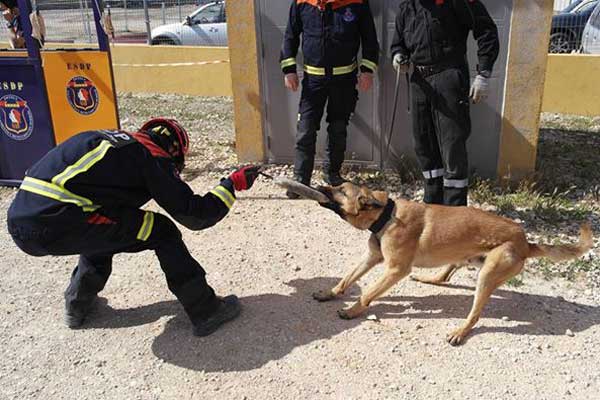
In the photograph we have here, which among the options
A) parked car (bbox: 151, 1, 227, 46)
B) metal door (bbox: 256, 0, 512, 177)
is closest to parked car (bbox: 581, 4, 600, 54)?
metal door (bbox: 256, 0, 512, 177)

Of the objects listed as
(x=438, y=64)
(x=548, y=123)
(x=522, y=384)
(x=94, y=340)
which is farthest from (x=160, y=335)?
(x=548, y=123)

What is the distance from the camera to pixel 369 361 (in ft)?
10.6

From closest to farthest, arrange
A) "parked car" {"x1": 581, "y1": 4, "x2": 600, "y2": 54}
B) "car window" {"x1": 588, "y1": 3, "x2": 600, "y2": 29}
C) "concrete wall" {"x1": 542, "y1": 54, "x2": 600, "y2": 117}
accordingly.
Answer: "concrete wall" {"x1": 542, "y1": 54, "x2": 600, "y2": 117} < "parked car" {"x1": 581, "y1": 4, "x2": 600, "y2": 54} < "car window" {"x1": 588, "y1": 3, "x2": 600, "y2": 29}

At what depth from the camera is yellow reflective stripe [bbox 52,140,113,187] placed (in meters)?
2.97

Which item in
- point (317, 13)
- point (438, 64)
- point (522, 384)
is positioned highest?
point (317, 13)

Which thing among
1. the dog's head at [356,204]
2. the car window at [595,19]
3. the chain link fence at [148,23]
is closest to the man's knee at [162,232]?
the dog's head at [356,204]

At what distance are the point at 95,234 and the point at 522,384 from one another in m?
2.42

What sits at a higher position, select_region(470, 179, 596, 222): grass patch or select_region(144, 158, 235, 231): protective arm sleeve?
select_region(144, 158, 235, 231): protective arm sleeve

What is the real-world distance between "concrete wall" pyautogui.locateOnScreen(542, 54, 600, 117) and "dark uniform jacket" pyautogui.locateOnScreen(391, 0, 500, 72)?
4.74 m

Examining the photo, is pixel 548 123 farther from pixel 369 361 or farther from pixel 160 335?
pixel 160 335

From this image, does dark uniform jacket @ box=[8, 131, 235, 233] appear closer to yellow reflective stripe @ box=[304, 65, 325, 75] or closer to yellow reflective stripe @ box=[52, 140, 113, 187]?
yellow reflective stripe @ box=[52, 140, 113, 187]

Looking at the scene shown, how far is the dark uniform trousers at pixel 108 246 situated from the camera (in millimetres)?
3018

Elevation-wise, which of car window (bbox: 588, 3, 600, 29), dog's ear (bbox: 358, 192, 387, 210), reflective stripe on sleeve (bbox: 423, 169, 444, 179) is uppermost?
car window (bbox: 588, 3, 600, 29)

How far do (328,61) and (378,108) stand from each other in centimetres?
101
